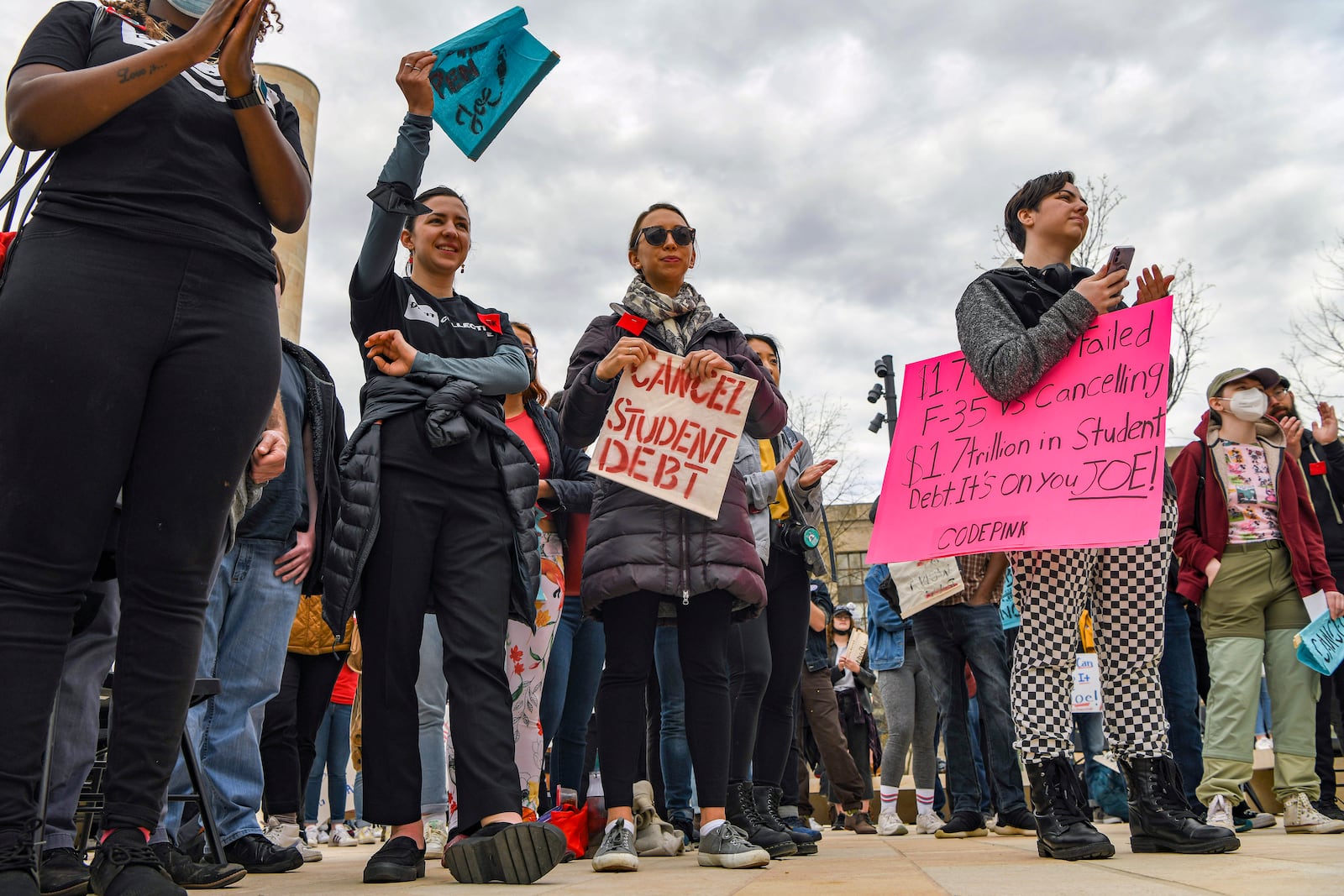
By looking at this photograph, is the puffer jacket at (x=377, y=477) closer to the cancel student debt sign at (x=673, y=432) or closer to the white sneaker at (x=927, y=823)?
the cancel student debt sign at (x=673, y=432)

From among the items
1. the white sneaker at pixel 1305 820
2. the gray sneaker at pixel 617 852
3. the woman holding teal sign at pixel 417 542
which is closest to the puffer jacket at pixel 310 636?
the woman holding teal sign at pixel 417 542

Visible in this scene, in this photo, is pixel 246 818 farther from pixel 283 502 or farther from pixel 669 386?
pixel 669 386

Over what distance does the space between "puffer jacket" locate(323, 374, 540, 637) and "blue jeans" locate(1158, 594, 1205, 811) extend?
3.99 meters

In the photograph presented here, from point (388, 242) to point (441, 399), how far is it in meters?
0.52

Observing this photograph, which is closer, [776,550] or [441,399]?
[441,399]

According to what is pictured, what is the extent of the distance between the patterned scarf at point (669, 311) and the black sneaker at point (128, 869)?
2.52 metres

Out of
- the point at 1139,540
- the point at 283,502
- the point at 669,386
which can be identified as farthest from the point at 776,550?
the point at 283,502

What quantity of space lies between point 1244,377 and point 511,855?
4.59m

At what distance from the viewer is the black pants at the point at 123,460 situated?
6.40 ft

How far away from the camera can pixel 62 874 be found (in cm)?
229

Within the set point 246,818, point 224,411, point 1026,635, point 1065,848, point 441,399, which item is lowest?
point 246,818

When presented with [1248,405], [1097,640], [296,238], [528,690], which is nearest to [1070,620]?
[1097,640]

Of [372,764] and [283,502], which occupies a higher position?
[283,502]

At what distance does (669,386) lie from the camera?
383 cm
